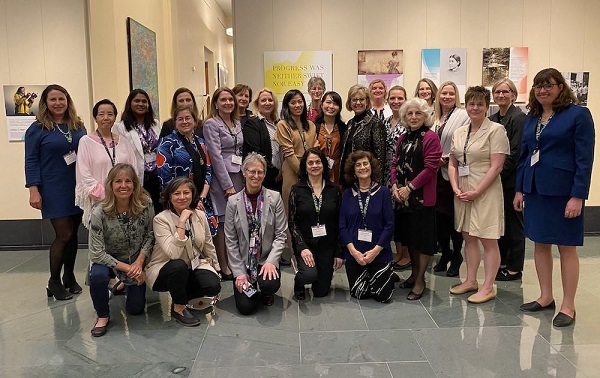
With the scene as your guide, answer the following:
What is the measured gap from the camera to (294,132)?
4.07m

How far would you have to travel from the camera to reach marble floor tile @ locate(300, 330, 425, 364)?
2.72 metres

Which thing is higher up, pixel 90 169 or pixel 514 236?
pixel 90 169

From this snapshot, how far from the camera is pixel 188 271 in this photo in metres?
3.25

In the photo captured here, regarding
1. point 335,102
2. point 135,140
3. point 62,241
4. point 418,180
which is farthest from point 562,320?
point 62,241

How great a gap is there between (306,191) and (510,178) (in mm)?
1657

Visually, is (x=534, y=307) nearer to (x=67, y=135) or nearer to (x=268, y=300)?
(x=268, y=300)

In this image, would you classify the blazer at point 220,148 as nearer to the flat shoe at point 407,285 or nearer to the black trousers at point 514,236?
the flat shoe at point 407,285

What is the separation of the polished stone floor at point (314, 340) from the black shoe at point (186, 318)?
0.05 metres

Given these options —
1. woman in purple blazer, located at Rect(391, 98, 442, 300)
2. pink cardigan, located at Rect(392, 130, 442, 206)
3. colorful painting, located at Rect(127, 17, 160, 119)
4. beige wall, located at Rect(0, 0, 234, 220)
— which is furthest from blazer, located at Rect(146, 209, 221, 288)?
colorful painting, located at Rect(127, 17, 160, 119)

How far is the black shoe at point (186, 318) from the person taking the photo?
10.5 feet

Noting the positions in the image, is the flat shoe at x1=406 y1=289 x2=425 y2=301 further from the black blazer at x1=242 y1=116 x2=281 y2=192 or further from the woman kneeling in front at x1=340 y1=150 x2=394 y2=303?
the black blazer at x1=242 y1=116 x2=281 y2=192

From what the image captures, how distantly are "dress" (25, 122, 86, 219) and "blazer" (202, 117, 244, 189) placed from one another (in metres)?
0.99

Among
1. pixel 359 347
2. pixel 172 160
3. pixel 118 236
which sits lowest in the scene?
pixel 359 347

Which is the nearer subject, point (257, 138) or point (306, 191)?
point (306, 191)
